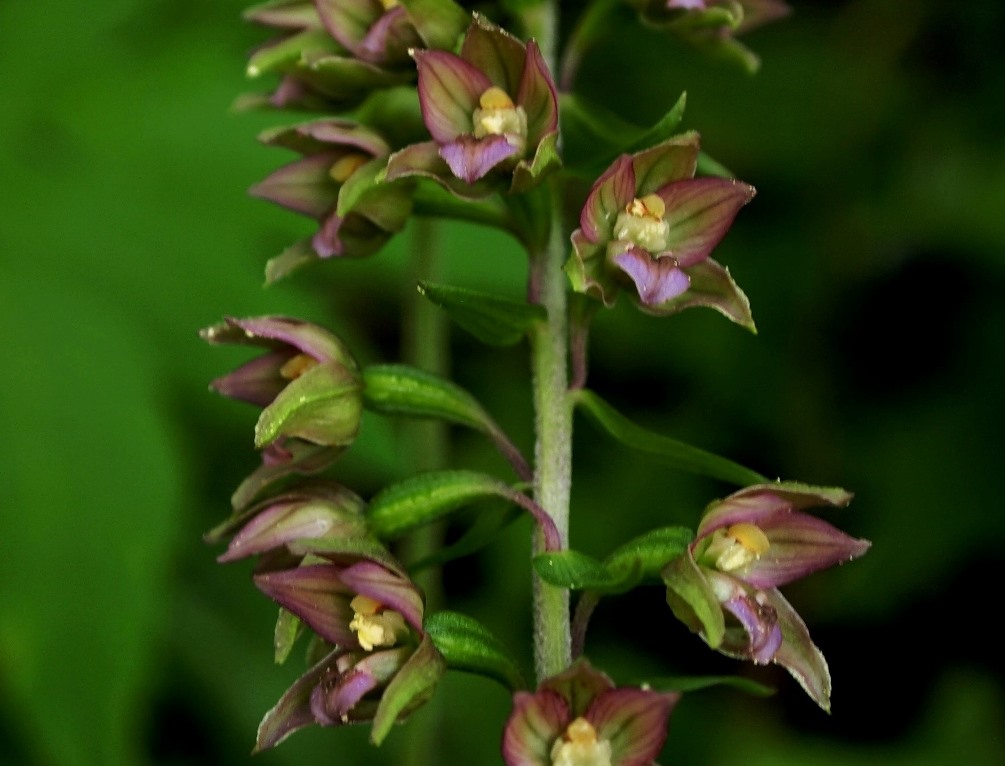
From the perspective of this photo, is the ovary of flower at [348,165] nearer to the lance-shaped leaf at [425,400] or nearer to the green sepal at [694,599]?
the lance-shaped leaf at [425,400]

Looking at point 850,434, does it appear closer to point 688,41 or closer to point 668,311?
point 688,41

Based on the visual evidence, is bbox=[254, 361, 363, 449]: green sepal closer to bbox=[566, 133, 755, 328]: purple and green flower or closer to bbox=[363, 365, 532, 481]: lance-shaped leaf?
bbox=[363, 365, 532, 481]: lance-shaped leaf

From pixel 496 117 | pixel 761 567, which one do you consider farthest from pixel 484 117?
pixel 761 567

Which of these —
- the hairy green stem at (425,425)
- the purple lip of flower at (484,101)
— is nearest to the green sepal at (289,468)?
the purple lip of flower at (484,101)

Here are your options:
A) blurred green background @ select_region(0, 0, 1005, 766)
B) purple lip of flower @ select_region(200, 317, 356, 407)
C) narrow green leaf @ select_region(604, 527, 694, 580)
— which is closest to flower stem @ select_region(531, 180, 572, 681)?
narrow green leaf @ select_region(604, 527, 694, 580)

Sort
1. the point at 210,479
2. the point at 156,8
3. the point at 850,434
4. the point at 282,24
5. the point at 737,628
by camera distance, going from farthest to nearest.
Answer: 1. the point at 850,434
2. the point at 210,479
3. the point at 156,8
4. the point at 282,24
5. the point at 737,628

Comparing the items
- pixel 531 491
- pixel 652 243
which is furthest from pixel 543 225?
pixel 531 491
